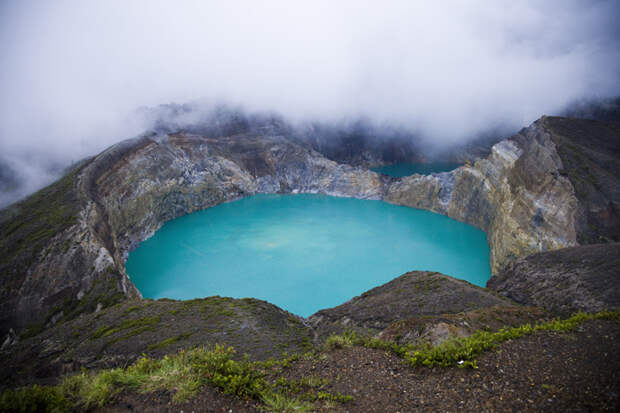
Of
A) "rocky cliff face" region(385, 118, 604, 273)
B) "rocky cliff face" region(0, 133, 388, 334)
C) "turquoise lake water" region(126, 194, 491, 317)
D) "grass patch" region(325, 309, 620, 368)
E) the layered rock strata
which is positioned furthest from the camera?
"turquoise lake water" region(126, 194, 491, 317)

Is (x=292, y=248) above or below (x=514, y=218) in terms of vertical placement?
above

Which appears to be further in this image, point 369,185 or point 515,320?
point 369,185

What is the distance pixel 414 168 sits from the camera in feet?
179

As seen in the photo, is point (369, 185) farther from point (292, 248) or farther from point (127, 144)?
point (127, 144)

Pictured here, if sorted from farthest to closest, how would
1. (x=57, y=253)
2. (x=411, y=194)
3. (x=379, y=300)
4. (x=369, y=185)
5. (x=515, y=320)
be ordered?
(x=369, y=185)
(x=411, y=194)
(x=57, y=253)
(x=379, y=300)
(x=515, y=320)

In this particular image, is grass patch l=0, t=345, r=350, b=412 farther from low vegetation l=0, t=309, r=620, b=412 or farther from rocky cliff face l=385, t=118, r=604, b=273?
rocky cliff face l=385, t=118, r=604, b=273

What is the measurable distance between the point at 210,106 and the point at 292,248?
3511 centimetres

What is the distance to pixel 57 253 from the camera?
15383 millimetres

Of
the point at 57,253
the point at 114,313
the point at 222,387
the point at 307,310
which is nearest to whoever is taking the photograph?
the point at 222,387

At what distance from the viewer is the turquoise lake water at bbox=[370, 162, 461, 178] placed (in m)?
50.5

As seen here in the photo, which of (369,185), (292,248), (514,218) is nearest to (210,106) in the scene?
(369,185)

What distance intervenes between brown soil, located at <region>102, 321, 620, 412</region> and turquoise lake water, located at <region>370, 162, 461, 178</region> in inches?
1828

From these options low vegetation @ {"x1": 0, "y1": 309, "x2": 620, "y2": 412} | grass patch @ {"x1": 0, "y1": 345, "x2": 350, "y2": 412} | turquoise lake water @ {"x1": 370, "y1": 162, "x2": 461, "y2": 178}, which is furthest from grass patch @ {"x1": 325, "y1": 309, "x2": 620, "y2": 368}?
turquoise lake water @ {"x1": 370, "y1": 162, "x2": 461, "y2": 178}

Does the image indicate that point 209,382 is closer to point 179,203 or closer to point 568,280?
point 568,280
